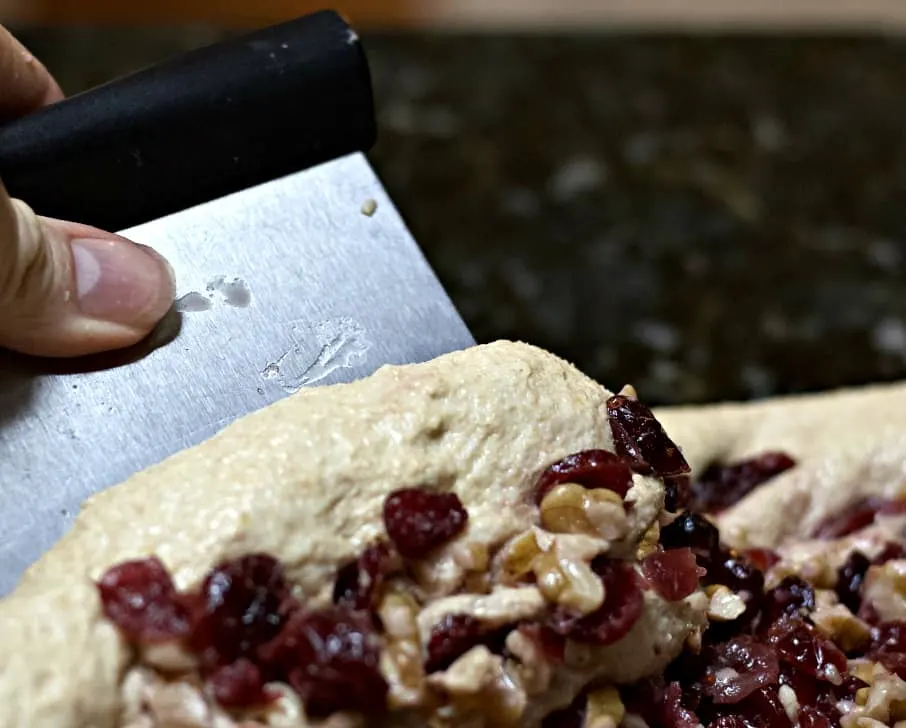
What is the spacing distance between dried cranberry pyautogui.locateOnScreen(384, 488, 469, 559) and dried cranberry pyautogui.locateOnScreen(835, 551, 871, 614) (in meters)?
0.64

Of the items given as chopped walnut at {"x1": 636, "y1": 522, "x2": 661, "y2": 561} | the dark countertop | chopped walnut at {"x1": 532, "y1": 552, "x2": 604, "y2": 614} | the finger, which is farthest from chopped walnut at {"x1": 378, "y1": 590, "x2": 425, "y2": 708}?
the dark countertop

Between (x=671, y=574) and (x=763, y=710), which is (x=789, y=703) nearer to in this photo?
(x=763, y=710)

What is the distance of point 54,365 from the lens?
1.02m

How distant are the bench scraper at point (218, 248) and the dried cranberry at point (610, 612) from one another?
327 mm

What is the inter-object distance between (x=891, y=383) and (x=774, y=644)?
5.04 ft

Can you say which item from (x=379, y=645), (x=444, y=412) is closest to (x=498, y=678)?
(x=379, y=645)

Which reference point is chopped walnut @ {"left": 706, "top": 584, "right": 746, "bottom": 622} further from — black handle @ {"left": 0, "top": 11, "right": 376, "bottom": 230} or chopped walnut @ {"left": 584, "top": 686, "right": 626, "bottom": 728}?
black handle @ {"left": 0, "top": 11, "right": 376, "bottom": 230}

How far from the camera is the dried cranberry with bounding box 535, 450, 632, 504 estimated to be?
94 cm

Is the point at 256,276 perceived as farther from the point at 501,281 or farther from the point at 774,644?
the point at 501,281

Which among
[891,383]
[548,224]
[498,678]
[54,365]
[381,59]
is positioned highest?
[54,365]

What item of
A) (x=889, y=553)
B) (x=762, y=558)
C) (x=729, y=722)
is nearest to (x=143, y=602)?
(x=729, y=722)

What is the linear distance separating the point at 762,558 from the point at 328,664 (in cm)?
72

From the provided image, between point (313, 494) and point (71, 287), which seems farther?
point (71, 287)

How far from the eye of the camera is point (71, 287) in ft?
3.33
